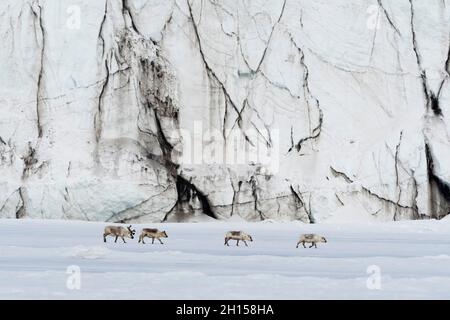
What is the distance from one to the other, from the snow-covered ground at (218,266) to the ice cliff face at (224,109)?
87.2 inches

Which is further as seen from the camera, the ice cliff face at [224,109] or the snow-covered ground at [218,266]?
the ice cliff face at [224,109]

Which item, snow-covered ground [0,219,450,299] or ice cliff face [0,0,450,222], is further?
ice cliff face [0,0,450,222]

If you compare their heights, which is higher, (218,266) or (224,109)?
(224,109)

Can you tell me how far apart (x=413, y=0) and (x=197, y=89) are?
4.59 m

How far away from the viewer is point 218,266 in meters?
6.53

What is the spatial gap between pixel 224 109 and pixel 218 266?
6970mm

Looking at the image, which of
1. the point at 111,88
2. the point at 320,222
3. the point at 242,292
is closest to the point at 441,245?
the point at 320,222

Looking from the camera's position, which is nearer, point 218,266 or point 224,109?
point 218,266

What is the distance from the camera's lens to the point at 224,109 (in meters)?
13.2

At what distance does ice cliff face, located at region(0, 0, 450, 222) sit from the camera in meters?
12.6

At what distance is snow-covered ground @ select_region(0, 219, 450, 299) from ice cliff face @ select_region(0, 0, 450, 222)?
2.22m

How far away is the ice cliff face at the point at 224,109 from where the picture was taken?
12555 mm

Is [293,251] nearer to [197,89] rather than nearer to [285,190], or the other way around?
[285,190]

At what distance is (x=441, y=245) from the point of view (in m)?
8.86
